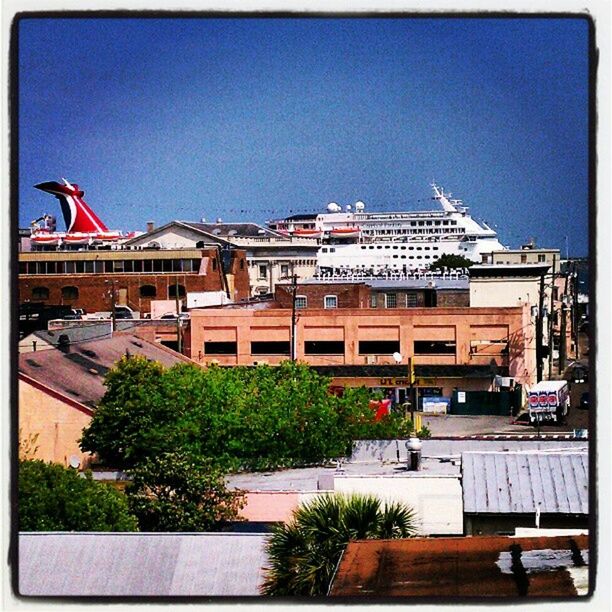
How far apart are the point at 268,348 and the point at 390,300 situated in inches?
237

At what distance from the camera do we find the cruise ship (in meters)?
48.4

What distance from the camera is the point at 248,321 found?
718 inches

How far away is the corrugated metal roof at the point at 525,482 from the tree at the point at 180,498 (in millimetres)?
1923

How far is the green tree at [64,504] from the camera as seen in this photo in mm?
8836

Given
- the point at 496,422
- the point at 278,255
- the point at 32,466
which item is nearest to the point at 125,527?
the point at 32,466

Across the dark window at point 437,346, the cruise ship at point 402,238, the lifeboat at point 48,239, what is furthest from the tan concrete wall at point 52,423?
the cruise ship at point 402,238

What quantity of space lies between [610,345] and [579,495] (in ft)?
9.19

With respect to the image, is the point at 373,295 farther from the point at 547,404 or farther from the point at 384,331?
the point at 547,404

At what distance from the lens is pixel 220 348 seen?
18438mm

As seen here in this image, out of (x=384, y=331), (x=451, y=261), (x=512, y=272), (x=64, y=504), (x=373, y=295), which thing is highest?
(x=451, y=261)

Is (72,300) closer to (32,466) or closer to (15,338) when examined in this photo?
(32,466)

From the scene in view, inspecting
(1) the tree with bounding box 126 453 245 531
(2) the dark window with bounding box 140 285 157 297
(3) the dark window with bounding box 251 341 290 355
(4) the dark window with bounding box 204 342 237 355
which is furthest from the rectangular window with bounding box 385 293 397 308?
(1) the tree with bounding box 126 453 245 531

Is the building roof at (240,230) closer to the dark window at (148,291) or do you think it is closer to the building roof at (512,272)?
the dark window at (148,291)

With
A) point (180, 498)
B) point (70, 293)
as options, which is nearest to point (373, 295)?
point (70, 293)
